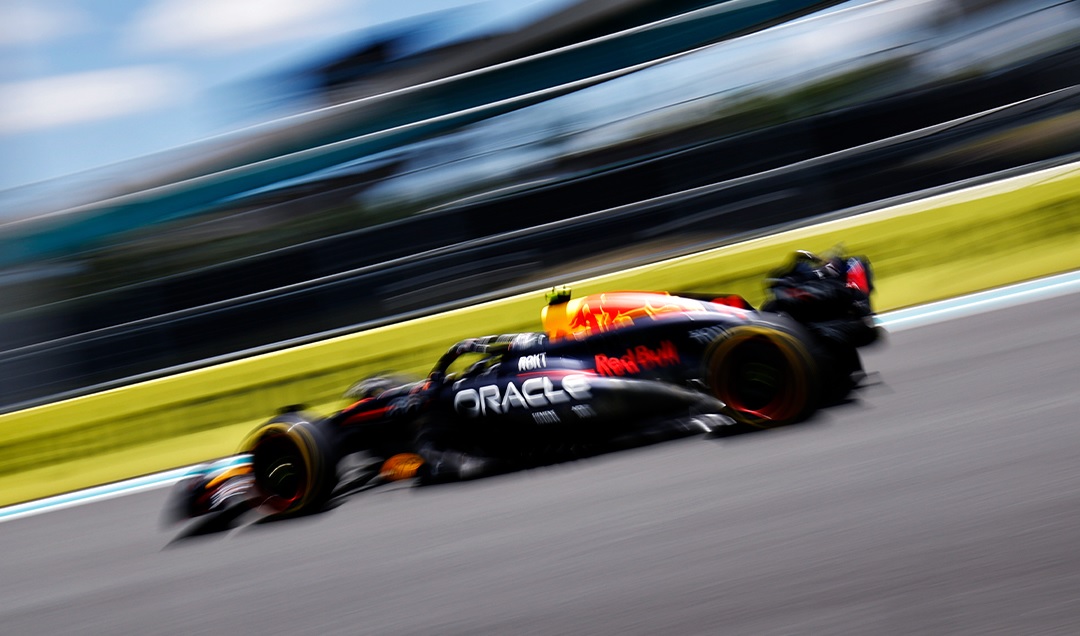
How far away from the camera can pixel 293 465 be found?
4.85 meters

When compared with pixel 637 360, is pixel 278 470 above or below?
below

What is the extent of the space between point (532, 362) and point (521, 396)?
180 millimetres

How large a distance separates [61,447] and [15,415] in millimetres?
571

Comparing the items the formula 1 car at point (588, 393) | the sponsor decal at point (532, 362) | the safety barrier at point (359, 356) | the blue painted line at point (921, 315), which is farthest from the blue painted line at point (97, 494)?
the sponsor decal at point (532, 362)

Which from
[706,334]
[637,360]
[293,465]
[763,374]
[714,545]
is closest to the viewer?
[714,545]

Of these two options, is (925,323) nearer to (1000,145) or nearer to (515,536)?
(1000,145)

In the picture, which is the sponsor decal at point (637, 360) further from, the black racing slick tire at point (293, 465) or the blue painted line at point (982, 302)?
the blue painted line at point (982, 302)

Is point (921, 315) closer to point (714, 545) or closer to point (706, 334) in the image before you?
point (706, 334)

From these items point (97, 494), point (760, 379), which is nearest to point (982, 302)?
point (760, 379)

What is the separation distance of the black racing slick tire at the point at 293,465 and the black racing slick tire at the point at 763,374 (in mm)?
1919

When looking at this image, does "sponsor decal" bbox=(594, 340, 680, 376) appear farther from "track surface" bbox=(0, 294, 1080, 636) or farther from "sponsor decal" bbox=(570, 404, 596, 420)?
"track surface" bbox=(0, 294, 1080, 636)

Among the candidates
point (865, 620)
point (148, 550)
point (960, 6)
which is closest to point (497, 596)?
point (865, 620)

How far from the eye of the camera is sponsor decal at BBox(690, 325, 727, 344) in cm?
424

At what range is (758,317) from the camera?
4.18m
